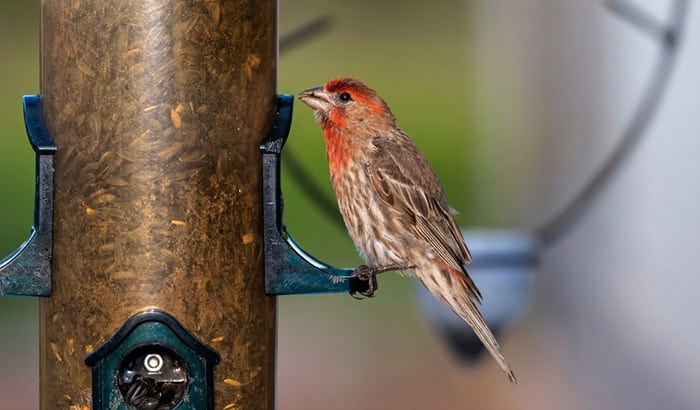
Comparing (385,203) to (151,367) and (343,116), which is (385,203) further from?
(151,367)

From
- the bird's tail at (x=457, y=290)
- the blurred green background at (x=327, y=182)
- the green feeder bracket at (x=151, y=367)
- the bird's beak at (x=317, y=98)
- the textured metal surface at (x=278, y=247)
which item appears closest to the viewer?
the green feeder bracket at (x=151, y=367)

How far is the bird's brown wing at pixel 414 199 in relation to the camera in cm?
545

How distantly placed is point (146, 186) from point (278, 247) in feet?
1.56

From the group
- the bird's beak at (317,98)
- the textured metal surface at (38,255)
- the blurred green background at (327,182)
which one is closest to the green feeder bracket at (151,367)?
the textured metal surface at (38,255)

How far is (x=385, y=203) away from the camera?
5465mm

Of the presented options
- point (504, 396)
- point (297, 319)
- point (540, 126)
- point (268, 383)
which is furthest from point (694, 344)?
point (268, 383)

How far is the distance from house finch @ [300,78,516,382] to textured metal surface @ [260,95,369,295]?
77 cm

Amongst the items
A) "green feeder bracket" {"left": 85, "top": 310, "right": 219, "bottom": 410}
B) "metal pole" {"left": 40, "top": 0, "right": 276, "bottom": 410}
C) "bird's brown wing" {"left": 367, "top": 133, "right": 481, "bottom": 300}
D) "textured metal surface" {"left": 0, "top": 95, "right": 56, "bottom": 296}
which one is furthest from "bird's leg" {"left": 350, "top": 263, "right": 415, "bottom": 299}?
"textured metal surface" {"left": 0, "top": 95, "right": 56, "bottom": 296}

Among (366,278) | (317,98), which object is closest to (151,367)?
(366,278)

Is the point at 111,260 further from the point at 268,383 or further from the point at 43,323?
the point at 268,383

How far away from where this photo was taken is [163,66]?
446cm

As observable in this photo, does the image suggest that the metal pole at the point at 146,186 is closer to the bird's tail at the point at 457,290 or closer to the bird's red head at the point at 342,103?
the bird's red head at the point at 342,103

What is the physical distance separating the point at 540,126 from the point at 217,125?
759 cm

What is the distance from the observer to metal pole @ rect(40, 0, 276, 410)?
14.6 ft
